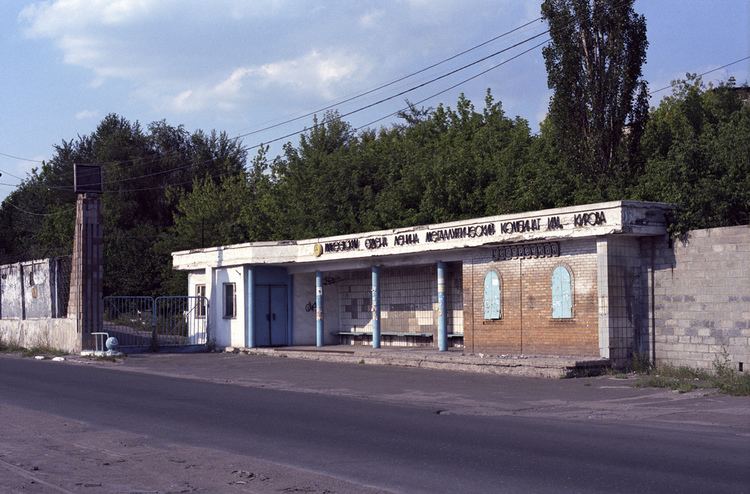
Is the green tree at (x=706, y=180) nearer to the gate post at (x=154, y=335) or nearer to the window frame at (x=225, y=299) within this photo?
the window frame at (x=225, y=299)

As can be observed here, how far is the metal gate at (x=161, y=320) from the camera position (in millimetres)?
34531

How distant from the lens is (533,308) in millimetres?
23672

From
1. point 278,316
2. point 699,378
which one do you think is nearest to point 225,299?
point 278,316

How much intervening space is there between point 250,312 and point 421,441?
21.5 metres

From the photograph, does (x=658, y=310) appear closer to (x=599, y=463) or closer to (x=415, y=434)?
(x=415, y=434)

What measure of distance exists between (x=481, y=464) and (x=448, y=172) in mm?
26071

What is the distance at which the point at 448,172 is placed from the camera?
35.7m

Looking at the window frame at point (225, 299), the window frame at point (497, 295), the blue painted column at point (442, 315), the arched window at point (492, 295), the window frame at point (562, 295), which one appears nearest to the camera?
the window frame at point (562, 295)

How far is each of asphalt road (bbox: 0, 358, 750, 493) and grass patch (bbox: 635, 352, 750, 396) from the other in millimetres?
4673

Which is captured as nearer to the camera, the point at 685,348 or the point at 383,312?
the point at 685,348

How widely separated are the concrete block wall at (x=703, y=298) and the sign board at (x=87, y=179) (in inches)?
851

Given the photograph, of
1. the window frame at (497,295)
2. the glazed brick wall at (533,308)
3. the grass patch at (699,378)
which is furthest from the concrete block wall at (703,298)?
the window frame at (497,295)

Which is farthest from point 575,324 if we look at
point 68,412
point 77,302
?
point 77,302

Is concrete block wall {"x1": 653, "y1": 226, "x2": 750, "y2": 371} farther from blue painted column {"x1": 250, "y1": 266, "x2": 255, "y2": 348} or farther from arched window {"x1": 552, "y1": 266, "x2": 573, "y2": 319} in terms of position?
blue painted column {"x1": 250, "y1": 266, "x2": 255, "y2": 348}
